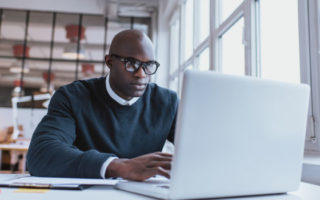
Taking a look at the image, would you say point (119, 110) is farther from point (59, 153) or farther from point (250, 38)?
point (250, 38)

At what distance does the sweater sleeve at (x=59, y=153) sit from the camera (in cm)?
77

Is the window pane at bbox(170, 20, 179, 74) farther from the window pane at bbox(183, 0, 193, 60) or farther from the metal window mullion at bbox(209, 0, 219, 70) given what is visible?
the metal window mullion at bbox(209, 0, 219, 70)

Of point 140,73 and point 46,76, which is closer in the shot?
point 140,73

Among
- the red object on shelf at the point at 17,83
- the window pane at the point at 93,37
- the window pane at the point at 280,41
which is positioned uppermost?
the window pane at the point at 93,37

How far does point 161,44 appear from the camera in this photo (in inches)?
230

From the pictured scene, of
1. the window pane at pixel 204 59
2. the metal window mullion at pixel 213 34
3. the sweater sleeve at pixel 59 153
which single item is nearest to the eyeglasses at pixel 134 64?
A: the sweater sleeve at pixel 59 153

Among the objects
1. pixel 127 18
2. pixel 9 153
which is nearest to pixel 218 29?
pixel 9 153

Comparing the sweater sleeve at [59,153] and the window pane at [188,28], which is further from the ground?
the window pane at [188,28]

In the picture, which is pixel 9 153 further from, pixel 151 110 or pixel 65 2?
pixel 65 2

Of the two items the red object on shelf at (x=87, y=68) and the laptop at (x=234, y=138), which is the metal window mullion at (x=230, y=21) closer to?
the laptop at (x=234, y=138)

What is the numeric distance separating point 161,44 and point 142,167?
5297 millimetres

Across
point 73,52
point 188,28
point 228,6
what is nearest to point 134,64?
point 228,6

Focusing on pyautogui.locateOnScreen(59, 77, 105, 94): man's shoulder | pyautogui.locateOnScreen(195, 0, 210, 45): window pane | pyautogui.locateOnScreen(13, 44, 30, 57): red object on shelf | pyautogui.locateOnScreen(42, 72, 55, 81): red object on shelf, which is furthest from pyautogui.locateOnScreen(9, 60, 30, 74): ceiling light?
pyautogui.locateOnScreen(59, 77, 105, 94): man's shoulder

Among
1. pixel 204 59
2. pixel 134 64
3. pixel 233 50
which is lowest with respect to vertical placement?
pixel 134 64
